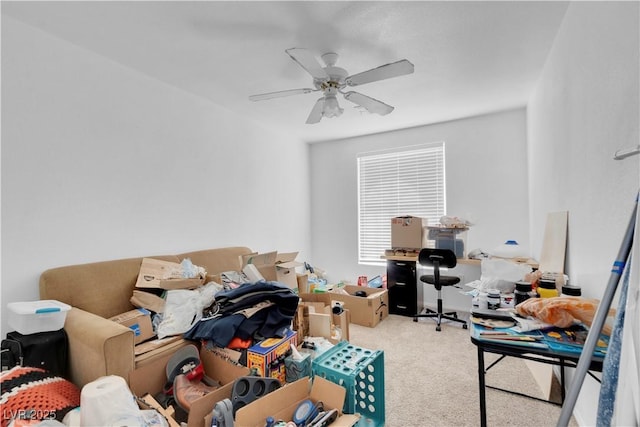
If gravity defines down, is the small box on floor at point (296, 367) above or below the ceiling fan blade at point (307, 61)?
below

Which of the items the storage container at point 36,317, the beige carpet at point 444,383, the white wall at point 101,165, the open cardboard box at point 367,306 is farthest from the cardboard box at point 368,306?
the storage container at point 36,317

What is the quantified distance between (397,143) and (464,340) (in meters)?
2.81

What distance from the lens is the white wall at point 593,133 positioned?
122 centimetres

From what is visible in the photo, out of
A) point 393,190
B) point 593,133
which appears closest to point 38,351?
point 593,133

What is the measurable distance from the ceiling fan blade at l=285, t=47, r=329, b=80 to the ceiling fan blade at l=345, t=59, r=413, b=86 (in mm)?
211

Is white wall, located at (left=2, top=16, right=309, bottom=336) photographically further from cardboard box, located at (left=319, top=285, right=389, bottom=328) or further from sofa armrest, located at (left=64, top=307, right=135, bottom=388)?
cardboard box, located at (left=319, top=285, right=389, bottom=328)

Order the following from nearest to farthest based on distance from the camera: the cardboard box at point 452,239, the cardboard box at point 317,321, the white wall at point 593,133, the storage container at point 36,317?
the white wall at point 593,133 → the storage container at point 36,317 → the cardboard box at point 317,321 → the cardboard box at point 452,239

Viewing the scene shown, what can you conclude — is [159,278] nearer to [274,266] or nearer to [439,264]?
[274,266]

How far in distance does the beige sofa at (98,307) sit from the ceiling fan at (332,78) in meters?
1.76

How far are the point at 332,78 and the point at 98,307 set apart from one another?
8.08 ft

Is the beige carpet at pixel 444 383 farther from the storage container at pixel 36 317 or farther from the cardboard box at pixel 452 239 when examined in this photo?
the storage container at pixel 36 317

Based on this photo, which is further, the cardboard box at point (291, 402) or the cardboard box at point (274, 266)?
the cardboard box at point (274, 266)

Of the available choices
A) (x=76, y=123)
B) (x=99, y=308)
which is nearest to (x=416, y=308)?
(x=99, y=308)

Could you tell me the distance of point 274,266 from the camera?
9.43 feet
